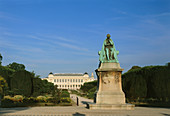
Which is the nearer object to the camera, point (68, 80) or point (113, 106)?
point (113, 106)

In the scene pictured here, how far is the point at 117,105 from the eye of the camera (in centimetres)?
1473

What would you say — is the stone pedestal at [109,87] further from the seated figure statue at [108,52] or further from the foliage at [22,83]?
the foliage at [22,83]

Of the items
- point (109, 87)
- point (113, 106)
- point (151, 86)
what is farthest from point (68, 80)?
point (113, 106)

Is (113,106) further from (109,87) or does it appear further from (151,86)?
(151,86)

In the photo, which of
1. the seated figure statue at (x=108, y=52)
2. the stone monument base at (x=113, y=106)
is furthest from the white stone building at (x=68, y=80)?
the stone monument base at (x=113, y=106)

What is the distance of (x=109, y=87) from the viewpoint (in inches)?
619

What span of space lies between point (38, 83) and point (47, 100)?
62.7 ft

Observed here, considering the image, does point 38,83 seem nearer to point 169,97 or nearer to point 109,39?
point 169,97

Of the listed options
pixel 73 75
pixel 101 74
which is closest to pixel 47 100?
pixel 101 74

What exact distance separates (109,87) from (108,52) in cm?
283

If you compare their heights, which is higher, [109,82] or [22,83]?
[22,83]

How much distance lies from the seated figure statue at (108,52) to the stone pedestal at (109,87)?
0.47 m

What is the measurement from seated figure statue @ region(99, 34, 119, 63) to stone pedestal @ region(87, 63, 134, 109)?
1.54ft

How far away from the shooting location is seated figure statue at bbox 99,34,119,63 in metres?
16.4
